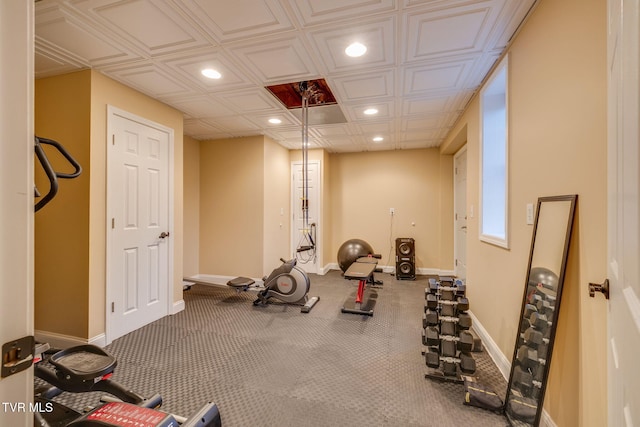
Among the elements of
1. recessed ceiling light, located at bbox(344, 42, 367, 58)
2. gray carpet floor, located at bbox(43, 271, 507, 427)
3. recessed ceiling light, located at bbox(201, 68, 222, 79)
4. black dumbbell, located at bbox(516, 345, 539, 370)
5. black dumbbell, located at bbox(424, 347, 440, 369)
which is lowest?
gray carpet floor, located at bbox(43, 271, 507, 427)

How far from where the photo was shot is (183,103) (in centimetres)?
329

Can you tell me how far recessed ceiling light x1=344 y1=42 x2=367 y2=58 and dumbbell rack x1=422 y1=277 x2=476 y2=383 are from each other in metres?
2.24

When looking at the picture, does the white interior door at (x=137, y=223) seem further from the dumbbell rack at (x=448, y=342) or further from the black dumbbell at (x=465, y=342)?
the black dumbbell at (x=465, y=342)

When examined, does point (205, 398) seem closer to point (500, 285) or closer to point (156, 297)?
point (156, 297)

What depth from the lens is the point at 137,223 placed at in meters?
2.97

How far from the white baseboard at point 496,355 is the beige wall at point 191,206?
14.9 feet

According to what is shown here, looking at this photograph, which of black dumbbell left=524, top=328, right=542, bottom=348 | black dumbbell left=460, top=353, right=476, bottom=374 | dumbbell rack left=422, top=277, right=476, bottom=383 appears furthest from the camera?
dumbbell rack left=422, top=277, right=476, bottom=383

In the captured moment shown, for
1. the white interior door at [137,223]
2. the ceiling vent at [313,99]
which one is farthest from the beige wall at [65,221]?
the ceiling vent at [313,99]

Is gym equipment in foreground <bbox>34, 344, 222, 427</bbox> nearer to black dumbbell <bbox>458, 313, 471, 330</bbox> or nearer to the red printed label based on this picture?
the red printed label

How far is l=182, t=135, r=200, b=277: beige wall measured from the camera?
478cm

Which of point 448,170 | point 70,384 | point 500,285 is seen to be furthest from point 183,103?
point 448,170

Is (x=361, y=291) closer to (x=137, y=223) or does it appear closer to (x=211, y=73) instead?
(x=137, y=223)

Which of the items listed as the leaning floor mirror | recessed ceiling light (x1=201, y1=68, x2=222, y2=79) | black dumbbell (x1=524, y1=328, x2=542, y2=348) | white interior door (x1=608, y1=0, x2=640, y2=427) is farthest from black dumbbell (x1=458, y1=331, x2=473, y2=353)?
recessed ceiling light (x1=201, y1=68, x2=222, y2=79)

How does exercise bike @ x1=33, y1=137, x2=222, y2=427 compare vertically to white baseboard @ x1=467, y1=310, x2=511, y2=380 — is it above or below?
above
